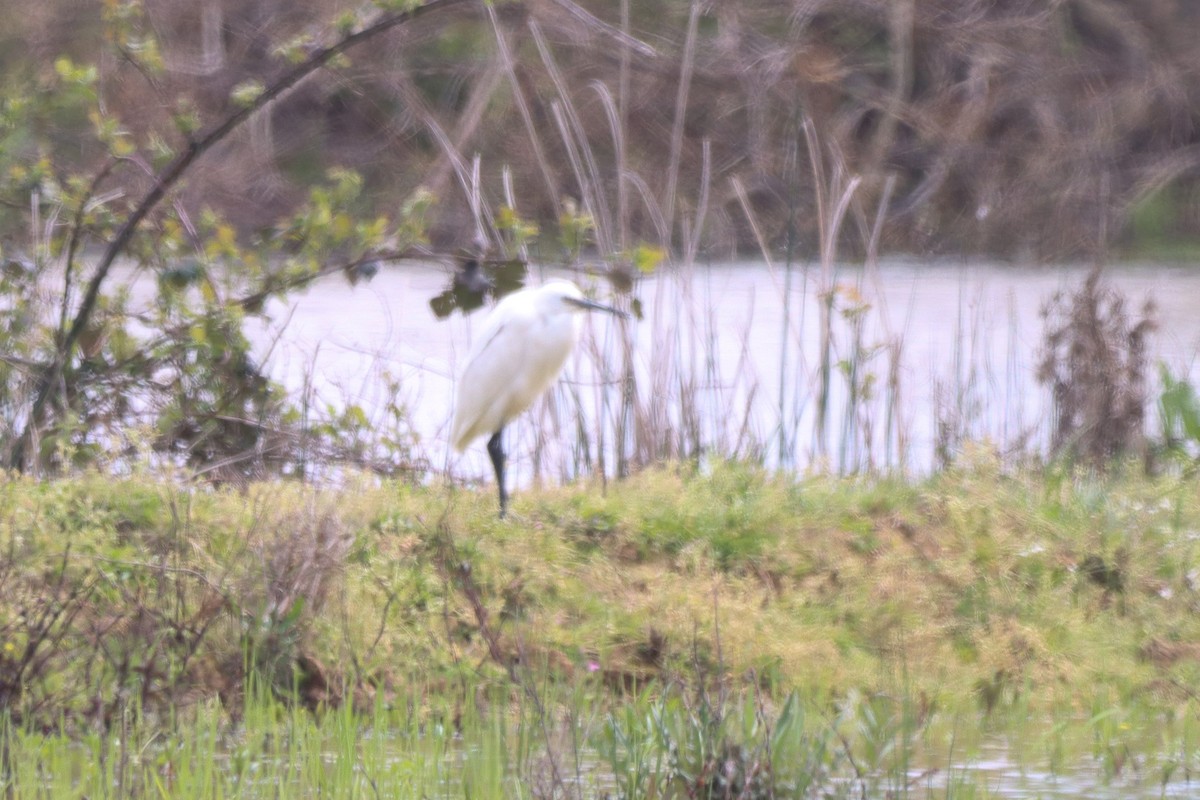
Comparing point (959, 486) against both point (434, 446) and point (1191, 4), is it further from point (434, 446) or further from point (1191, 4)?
point (1191, 4)

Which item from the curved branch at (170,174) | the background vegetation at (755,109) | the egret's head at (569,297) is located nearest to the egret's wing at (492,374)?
the egret's head at (569,297)

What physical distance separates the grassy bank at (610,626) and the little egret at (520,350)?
1.50ft

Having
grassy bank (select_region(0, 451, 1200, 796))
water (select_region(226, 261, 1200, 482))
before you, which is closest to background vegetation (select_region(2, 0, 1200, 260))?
water (select_region(226, 261, 1200, 482))

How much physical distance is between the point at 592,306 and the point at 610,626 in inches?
73.6

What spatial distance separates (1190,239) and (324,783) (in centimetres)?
1075

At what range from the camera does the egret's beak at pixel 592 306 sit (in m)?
5.52

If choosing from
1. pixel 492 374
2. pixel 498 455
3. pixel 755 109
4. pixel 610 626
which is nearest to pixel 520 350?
pixel 492 374

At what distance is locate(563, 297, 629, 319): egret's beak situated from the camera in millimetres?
5523

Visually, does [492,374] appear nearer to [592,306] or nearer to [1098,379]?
[592,306]

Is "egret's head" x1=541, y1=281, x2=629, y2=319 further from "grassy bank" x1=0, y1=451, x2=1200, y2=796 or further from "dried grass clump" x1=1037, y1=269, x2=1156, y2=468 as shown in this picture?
"dried grass clump" x1=1037, y1=269, x2=1156, y2=468

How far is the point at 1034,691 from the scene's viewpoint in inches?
146

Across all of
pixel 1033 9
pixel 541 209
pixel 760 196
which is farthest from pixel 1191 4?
pixel 541 209

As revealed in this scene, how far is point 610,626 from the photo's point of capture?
3.90m

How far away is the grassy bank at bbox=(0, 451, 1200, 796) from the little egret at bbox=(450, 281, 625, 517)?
0.46 meters
